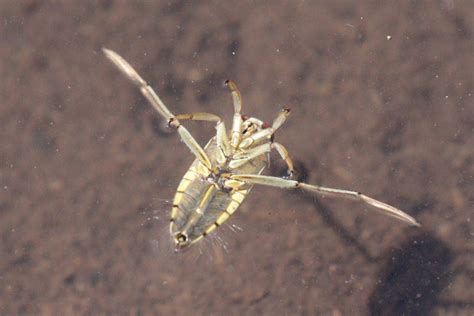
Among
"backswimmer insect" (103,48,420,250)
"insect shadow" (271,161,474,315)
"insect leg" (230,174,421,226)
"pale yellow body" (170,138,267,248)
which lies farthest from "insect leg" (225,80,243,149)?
"insect shadow" (271,161,474,315)

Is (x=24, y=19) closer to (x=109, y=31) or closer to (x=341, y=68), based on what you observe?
(x=109, y=31)

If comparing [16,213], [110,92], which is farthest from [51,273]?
[110,92]

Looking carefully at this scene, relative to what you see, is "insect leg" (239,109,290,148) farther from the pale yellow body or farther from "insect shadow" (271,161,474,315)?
"insect shadow" (271,161,474,315)

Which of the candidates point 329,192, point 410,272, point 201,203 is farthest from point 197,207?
point 410,272

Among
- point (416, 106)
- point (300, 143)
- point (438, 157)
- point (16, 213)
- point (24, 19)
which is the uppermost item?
point (24, 19)

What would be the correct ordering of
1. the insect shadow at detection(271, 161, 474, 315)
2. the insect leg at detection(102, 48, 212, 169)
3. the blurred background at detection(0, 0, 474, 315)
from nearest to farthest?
1. the insect leg at detection(102, 48, 212, 169)
2. the blurred background at detection(0, 0, 474, 315)
3. the insect shadow at detection(271, 161, 474, 315)

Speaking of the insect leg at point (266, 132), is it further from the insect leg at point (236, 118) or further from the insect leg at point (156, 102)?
the insect leg at point (156, 102)
